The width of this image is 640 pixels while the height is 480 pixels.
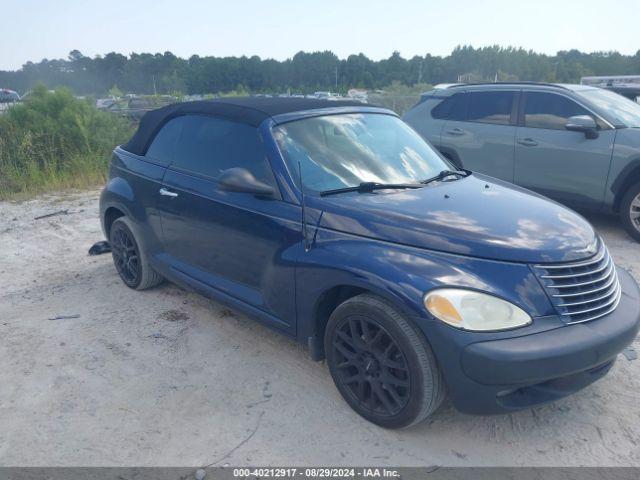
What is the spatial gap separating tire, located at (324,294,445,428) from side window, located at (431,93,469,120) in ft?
17.9

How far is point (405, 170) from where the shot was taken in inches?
150

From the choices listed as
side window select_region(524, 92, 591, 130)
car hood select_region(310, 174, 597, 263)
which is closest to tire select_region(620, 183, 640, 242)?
side window select_region(524, 92, 591, 130)

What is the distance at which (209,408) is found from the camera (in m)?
3.33

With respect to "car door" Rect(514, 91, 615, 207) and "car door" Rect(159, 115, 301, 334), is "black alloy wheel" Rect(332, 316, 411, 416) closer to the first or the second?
"car door" Rect(159, 115, 301, 334)

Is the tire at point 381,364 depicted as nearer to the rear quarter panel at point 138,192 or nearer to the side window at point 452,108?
the rear quarter panel at point 138,192

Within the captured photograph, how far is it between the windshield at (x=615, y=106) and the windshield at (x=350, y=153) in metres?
3.45

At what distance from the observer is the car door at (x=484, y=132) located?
283 inches

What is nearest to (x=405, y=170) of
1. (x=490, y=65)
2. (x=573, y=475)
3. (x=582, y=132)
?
(x=573, y=475)

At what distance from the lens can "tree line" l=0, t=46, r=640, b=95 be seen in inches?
2021

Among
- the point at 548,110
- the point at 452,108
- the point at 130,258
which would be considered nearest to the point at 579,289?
the point at 130,258

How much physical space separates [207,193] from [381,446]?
83.5 inches

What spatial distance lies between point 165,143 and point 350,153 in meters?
1.79

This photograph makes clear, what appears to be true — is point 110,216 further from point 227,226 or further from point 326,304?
point 326,304

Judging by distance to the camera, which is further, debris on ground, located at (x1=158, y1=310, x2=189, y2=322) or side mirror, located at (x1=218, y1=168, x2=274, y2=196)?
debris on ground, located at (x1=158, y1=310, x2=189, y2=322)
